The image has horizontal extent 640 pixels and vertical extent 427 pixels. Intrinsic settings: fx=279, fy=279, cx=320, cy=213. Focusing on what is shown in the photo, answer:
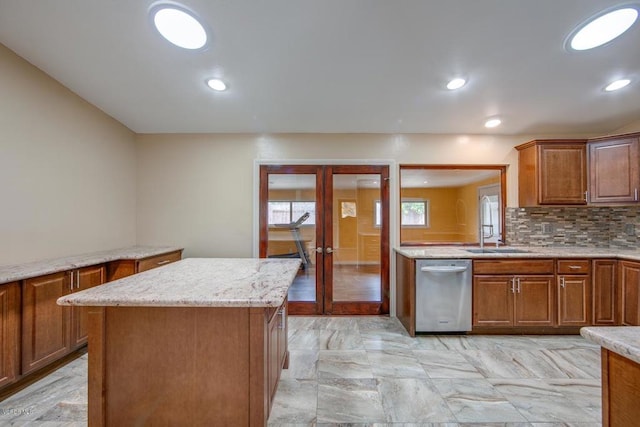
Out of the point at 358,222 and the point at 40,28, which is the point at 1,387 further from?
the point at 358,222

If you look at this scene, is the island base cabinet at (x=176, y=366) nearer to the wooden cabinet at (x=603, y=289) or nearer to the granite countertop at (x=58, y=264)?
the granite countertop at (x=58, y=264)

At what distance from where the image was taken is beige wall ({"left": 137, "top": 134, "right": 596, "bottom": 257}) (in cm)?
357

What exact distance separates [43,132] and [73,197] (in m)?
0.63

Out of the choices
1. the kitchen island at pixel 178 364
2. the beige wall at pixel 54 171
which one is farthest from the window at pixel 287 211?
the kitchen island at pixel 178 364

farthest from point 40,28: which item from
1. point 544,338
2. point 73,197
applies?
point 544,338

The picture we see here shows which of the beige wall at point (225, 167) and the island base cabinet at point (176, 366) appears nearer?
the island base cabinet at point (176, 366)

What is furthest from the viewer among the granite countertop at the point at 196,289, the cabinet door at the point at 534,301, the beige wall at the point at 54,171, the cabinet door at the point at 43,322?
the cabinet door at the point at 534,301

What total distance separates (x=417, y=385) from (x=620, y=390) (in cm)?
139

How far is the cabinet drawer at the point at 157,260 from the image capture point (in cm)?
282

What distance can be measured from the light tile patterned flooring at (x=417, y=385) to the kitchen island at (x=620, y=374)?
38.8 inches

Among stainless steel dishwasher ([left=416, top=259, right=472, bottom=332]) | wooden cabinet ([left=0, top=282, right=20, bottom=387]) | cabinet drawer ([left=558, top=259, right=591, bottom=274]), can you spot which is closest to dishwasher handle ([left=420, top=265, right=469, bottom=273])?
stainless steel dishwasher ([left=416, top=259, right=472, bottom=332])

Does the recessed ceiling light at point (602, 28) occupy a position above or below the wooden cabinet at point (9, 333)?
above

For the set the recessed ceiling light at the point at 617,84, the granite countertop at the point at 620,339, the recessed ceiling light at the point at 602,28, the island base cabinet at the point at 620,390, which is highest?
the recessed ceiling light at the point at 602,28

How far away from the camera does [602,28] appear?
2068mm
